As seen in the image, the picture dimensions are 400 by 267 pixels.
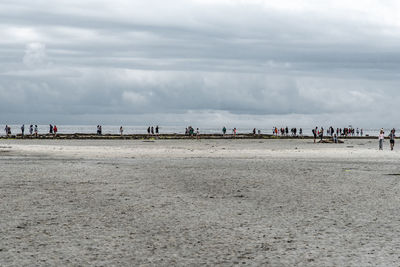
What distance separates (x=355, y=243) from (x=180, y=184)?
946 cm

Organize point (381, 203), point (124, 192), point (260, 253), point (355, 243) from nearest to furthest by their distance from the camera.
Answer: point (260, 253) < point (355, 243) < point (381, 203) < point (124, 192)

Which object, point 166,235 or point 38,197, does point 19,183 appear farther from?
point 166,235

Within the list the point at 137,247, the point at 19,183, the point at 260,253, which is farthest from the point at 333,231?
the point at 19,183

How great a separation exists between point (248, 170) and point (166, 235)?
1424cm

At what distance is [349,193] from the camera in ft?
50.7

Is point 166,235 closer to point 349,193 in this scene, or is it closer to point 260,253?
point 260,253

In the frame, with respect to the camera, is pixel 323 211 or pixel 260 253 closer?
pixel 260 253

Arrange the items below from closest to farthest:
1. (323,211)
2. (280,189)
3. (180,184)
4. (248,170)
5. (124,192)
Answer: (323,211) → (124,192) → (280,189) → (180,184) → (248,170)

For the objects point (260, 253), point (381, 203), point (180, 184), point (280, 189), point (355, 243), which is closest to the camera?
point (260, 253)

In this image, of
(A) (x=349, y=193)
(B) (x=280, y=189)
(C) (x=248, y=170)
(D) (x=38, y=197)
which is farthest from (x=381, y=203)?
(C) (x=248, y=170)

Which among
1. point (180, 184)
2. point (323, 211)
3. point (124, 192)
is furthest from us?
point (180, 184)

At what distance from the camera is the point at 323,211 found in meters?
12.1

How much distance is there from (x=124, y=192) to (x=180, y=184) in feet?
9.20

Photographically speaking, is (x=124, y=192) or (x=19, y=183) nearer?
(x=124, y=192)
